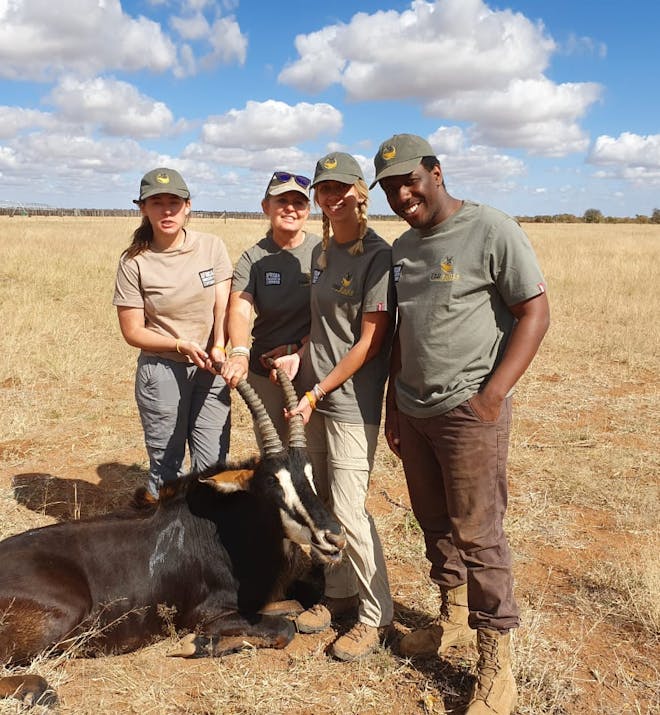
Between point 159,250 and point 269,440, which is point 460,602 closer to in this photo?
point 269,440

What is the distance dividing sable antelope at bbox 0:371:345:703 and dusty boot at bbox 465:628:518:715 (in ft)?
3.48

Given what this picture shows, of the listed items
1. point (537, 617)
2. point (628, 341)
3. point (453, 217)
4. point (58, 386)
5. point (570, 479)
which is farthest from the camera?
point (628, 341)

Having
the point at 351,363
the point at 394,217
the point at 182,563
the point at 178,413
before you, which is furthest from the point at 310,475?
the point at 394,217

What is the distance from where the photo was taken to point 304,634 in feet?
16.0

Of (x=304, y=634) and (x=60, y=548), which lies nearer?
(x=60, y=548)

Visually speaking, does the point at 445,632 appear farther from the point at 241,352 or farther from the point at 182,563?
the point at 241,352

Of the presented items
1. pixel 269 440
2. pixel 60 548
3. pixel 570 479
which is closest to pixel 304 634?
pixel 269 440

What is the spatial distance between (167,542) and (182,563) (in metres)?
0.19

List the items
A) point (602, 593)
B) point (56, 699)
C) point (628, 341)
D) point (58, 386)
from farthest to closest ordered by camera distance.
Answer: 1. point (628, 341)
2. point (58, 386)
3. point (602, 593)
4. point (56, 699)

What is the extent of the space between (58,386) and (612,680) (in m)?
9.19

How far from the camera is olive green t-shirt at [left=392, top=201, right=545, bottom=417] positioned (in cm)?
345

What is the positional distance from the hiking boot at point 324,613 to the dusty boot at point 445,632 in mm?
663

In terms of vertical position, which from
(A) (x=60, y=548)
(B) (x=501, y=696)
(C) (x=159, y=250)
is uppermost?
(C) (x=159, y=250)

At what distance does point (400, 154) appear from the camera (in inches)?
143
